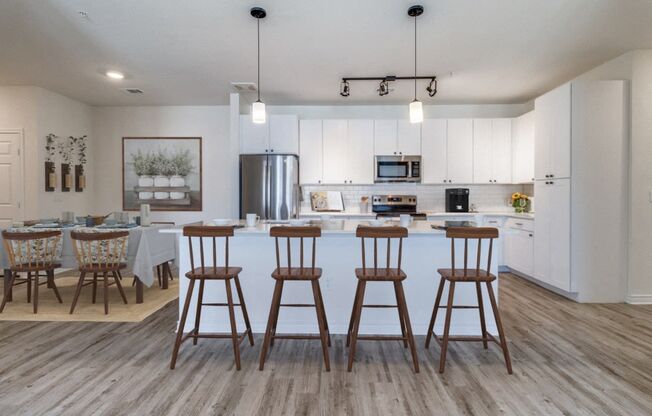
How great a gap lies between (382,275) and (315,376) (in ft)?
2.55

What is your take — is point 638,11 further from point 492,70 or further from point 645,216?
point 645,216

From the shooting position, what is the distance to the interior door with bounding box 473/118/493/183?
560cm

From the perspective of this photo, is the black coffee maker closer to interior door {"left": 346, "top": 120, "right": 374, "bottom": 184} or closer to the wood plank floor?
interior door {"left": 346, "top": 120, "right": 374, "bottom": 184}

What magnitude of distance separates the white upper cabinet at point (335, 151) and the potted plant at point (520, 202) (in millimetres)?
2546

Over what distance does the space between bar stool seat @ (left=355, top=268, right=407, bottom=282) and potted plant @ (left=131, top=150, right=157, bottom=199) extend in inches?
195

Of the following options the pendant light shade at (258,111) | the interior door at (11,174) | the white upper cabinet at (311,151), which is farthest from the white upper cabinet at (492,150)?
the interior door at (11,174)

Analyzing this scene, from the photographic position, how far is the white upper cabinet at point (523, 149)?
5.15 m

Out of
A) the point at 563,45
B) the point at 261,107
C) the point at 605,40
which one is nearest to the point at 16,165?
the point at 261,107

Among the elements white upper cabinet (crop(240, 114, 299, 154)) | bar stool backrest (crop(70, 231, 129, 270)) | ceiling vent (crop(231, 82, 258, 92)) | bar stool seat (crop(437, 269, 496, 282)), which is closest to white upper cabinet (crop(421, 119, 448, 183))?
white upper cabinet (crop(240, 114, 299, 154))

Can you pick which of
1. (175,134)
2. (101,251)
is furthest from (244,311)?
(175,134)

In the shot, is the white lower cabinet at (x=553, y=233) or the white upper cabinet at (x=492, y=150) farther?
the white upper cabinet at (x=492, y=150)

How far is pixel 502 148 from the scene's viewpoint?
5.60 meters

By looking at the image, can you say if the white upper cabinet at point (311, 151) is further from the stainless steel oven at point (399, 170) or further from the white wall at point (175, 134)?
the white wall at point (175, 134)

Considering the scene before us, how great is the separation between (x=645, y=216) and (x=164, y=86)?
602 cm
